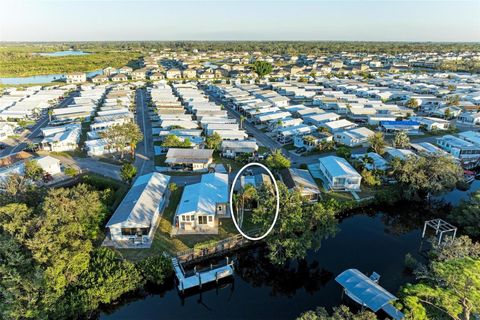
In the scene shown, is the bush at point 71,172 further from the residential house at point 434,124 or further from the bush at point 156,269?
the residential house at point 434,124

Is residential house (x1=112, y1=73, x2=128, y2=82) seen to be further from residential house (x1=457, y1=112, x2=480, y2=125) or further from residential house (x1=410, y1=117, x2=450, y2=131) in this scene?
residential house (x1=457, y1=112, x2=480, y2=125)

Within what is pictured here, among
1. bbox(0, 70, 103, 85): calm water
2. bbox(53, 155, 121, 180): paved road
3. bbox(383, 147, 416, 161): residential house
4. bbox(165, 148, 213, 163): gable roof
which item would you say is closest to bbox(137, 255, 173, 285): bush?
bbox(53, 155, 121, 180): paved road

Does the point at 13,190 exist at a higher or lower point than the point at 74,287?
higher

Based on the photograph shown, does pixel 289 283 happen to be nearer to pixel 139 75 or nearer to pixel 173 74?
pixel 173 74

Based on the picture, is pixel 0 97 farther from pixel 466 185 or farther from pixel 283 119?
pixel 466 185

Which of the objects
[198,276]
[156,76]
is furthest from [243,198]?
[156,76]

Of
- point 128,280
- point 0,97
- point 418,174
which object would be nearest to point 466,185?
point 418,174
